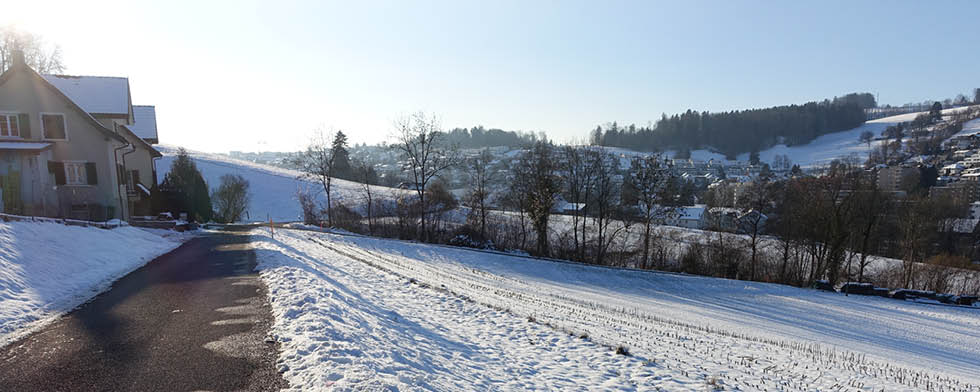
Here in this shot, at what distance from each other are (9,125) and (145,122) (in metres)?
18.2

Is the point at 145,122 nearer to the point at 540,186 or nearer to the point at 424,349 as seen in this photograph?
the point at 540,186

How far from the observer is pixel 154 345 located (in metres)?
7.13

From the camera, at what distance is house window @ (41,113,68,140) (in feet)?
86.0

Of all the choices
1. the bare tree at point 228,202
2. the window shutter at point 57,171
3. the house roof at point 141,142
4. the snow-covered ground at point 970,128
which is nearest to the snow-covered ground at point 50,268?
the window shutter at point 57,171

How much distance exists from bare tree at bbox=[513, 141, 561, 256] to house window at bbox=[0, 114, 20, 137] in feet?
114

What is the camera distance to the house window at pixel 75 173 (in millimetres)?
26609

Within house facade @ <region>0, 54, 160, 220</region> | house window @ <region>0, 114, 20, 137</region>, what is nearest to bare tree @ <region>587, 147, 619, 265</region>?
house facade @ <region>0, 54, 160, 220</region>

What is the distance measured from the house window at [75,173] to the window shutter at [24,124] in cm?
244

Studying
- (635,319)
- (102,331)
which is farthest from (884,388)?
(102,331)

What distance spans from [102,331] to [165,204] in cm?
4033

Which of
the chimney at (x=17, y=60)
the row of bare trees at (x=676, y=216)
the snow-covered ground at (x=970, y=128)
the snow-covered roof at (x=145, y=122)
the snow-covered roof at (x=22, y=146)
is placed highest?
the snow-covered ground at (x=970, y=128)

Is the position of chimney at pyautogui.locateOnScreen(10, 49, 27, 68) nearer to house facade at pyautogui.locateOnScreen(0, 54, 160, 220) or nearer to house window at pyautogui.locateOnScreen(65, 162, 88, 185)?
house facade at pyautogui.locateOnScreen(0, 54, 160, 220)

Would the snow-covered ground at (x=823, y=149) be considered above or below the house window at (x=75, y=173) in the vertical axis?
above

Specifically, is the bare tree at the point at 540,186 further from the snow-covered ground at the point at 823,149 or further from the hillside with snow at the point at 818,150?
the snow-covered ground at the point at 823,149
